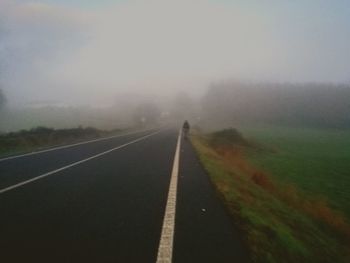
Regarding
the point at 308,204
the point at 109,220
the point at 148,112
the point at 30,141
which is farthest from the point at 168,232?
the point at 148,112

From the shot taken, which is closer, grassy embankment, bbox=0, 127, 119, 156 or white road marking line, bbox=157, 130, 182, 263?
white road marking line, bbox=157, 130, 182, 263

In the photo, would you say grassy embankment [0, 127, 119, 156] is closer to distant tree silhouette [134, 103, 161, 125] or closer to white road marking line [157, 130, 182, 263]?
white road marking line [157, 130, 182, 263]

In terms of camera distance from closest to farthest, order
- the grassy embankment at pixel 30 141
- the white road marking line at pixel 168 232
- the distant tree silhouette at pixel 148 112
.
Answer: the white road marking line at pixel 168 232 < the grassy embankment at pixel 30 141 < the distant tree silhouette at pixel 148 112

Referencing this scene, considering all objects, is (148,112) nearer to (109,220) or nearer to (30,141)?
(30,141)

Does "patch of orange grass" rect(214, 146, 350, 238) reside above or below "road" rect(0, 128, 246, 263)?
below

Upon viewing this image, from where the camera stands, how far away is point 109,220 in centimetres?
598

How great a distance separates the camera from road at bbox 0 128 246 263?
14.9 ft

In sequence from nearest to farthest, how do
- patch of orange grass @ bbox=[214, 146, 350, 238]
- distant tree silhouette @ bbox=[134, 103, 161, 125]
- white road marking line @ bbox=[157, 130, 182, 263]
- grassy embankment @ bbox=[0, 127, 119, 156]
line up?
white road marking line @ bbox=[157, 130, 182, 263]
patch of orange grass @ bbox=[214, 146, 350, 238]
grassy embankment @ bbox=[0, 127, 119, 156]
distant tree silhouette @ bbox=[134, 103, 161, 125]

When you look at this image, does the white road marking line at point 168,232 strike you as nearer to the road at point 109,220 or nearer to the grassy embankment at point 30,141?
the road at point 109,220

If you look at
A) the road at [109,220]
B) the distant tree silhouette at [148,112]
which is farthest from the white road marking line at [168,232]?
the distant tree silhouette at [148,112]

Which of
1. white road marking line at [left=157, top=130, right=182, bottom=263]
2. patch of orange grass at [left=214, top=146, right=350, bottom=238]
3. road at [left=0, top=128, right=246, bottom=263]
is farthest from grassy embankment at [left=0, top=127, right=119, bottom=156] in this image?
patch of orange grass at [left=214, top=146, right=350, bottom=238]

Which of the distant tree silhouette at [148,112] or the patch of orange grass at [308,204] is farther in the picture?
the distant tree silhouette at [148,112]

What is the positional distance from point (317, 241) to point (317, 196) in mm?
13058

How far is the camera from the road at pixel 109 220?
14.9ft
